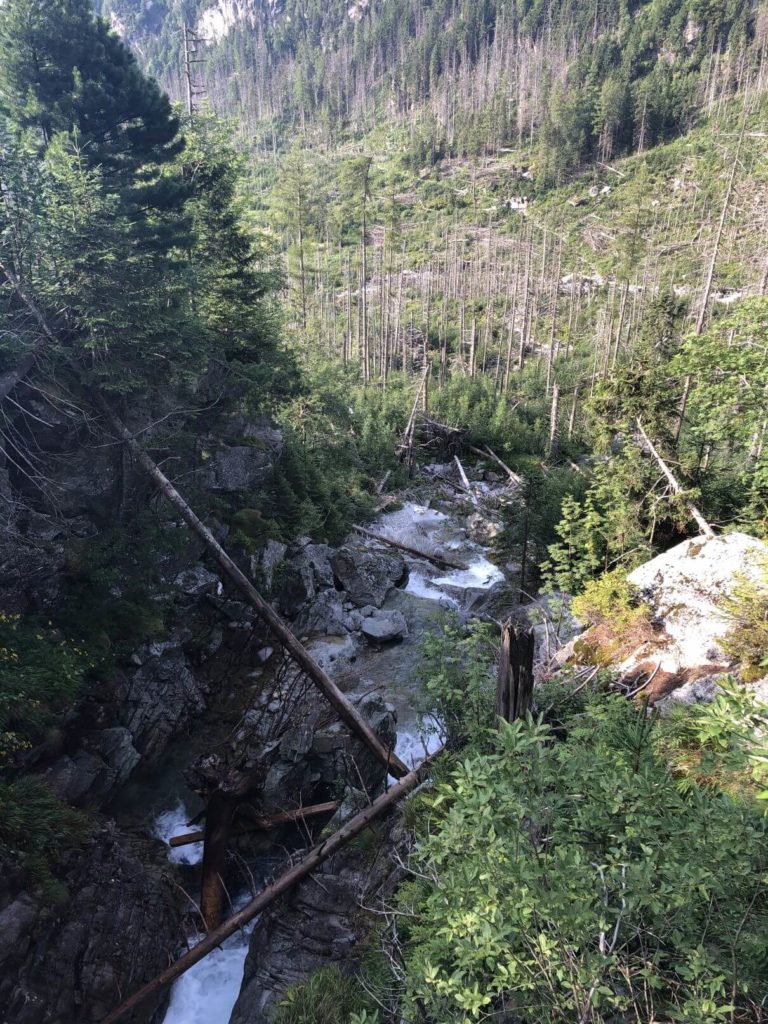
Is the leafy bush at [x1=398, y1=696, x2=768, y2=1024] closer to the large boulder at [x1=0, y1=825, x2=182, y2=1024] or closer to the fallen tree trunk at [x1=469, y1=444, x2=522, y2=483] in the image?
the large boulder at [x1=0, y1=825, x2=182, y2=1024]

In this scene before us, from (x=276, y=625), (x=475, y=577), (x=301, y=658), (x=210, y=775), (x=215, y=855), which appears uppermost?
(x=276, y=625)

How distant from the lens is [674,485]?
12.1 m

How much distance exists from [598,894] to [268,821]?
764 centimetres

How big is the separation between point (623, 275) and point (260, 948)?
4478 centimetres

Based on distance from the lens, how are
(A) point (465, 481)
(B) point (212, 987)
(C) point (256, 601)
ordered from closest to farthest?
(B) point (212, 987)
(C) point (256, 601)
(A) point (465, 481)

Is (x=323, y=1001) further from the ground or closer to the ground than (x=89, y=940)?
further from the ground

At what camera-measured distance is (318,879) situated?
25.8 ft

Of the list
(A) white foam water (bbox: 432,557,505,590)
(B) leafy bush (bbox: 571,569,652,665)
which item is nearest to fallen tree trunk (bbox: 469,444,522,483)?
(A) white foam water (bbox: 432,557,505,590)

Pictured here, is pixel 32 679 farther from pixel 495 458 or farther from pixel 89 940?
pixel 495 458

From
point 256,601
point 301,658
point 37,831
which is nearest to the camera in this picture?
point 37,831

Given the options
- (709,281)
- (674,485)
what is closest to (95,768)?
(674,485)

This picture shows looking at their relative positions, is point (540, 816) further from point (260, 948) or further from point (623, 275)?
point (623, 275)

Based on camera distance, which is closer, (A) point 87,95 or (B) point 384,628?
(A) point 87,95

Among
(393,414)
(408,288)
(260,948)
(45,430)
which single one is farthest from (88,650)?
(408,288)
